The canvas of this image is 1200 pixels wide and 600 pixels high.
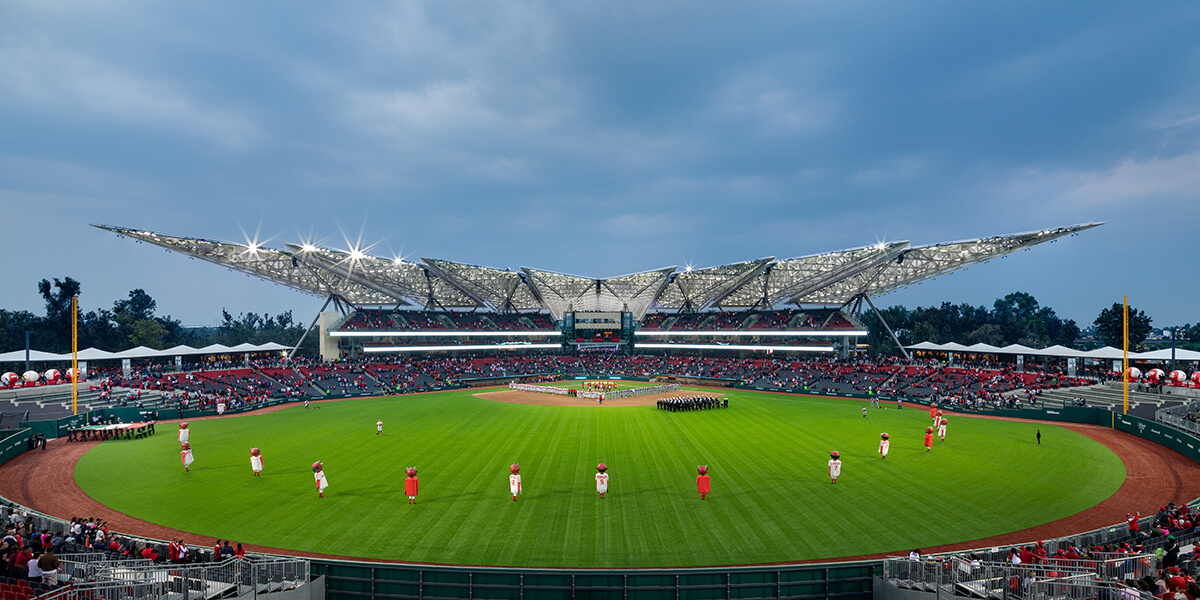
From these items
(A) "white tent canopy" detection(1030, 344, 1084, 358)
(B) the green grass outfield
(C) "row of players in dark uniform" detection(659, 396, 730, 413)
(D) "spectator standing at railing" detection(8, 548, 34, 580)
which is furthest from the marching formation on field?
(A) "white tent canopy" detection(1030, 344, 1084, 358)

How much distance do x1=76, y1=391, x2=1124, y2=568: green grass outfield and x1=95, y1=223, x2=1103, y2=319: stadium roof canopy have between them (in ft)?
65.3

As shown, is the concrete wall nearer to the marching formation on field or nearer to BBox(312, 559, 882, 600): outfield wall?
the marching formation on field

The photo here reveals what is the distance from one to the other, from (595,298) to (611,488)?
60983mm

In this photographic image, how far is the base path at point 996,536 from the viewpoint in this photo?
1533cm

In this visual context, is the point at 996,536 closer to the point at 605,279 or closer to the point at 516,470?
the point at 516,470

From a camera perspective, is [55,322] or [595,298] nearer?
[55,322]

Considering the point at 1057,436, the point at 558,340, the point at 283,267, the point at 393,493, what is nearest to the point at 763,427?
the point at 1057,436

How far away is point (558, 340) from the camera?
275 ft

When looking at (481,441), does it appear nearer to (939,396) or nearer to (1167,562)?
(1167,562)

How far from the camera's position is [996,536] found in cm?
1511

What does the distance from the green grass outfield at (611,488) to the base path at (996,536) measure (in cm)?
46

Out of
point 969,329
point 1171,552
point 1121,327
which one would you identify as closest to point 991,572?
point 1171,552

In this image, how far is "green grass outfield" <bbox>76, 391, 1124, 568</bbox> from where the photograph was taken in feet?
48.2

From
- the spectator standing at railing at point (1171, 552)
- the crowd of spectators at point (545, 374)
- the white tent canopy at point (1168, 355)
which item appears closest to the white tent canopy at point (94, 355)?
the crowd of spectators at point (545, 374)
